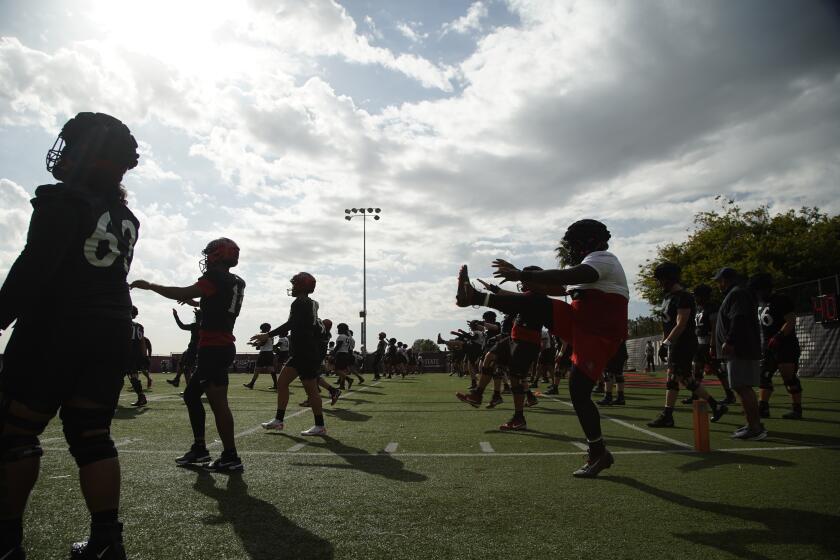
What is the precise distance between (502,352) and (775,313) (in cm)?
436

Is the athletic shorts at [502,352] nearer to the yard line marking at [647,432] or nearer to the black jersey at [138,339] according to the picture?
the yard line marking at [647,432]

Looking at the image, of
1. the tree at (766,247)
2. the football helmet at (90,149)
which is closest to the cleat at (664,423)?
the football helmet at (90,149)

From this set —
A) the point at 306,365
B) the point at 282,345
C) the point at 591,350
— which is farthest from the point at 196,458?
the point at 282,345

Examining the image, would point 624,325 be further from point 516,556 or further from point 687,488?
point 516,556

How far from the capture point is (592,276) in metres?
4.13

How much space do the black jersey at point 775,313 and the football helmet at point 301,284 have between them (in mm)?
6405

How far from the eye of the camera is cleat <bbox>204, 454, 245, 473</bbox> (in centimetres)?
468

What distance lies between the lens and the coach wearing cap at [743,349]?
6.08m

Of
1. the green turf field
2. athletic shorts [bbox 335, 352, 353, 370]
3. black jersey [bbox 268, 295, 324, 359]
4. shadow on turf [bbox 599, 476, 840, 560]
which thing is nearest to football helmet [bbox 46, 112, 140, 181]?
the green turf field

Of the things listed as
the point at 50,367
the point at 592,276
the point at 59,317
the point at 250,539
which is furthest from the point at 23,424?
the point at 592,276

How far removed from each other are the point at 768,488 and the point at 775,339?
540 cm

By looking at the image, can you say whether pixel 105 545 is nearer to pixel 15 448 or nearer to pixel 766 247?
pixel 15 448

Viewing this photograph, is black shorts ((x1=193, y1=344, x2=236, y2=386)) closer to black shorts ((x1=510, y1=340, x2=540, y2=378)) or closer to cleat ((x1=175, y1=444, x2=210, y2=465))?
cleat ((x1=175, y1=444, x2=210, y2=465))

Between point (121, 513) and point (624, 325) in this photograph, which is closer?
point (121, 513)
